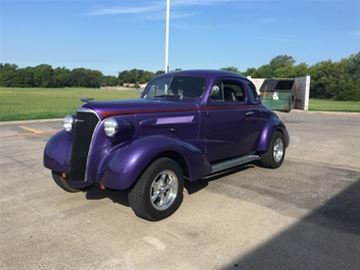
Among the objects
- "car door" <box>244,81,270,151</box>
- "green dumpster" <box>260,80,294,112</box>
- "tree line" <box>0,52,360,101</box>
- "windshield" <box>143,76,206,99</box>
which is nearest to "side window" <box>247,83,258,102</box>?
"car door" <box>244,81,270,151</box>

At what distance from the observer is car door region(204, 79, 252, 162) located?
6168mm

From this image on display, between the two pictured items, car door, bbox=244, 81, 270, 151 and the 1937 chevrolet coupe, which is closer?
the 1937 chevrolet coupe

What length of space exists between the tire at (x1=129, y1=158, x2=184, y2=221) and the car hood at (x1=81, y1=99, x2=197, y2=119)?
29.6 inches

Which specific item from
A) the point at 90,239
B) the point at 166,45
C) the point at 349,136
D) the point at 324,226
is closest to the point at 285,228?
the point at 324,226

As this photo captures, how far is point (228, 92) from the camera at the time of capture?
6695mm

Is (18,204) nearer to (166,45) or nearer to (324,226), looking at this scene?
(324,226)

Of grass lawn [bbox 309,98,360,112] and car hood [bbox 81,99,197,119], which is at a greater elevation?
car hood [bbox 81,99,197,119]

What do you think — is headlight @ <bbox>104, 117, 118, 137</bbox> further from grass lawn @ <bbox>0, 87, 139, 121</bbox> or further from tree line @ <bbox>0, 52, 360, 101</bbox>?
tree line @ <bbox>0, 52, 360, 101</bbox>

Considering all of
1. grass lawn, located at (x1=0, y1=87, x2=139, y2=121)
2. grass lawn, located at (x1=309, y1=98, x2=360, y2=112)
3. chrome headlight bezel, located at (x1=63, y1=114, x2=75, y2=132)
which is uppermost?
chrome headlight bezel, located at (x1=63, y1=114, x2=75, y2=132)

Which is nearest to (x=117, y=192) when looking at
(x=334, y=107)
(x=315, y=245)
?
(x=315, y=245)

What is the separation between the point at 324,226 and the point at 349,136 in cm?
925

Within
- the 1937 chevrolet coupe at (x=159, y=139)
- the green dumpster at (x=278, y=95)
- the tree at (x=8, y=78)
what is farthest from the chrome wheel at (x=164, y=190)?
the tree at (x=8, y=78)

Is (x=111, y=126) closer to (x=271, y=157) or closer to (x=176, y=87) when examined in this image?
(x=176, y=87)

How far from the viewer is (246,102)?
701cm
